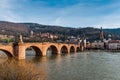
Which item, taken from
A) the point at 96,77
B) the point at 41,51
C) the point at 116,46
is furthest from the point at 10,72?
the point at 116,46

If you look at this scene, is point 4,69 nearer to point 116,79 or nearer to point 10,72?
point 10,72

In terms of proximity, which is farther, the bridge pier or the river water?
the bridge pier

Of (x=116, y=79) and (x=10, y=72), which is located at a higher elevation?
(x=10, y=72)

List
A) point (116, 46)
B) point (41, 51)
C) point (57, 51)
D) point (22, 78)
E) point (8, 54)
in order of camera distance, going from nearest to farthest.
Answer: point (22, 78), point (8, 54), point (41, 51), point (57, 51), point (116, 46)

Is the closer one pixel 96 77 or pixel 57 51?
pixel 96 77

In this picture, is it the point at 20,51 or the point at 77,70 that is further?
the point at 20,51

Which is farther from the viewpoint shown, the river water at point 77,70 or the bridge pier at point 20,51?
the bridge pier at point 20,51

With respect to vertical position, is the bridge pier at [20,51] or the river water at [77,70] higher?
the bridge pier at [20,51]

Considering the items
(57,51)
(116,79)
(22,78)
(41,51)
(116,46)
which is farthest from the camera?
(116,46)

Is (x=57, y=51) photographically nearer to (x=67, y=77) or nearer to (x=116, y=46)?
(x=67, y=77)

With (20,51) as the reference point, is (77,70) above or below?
below

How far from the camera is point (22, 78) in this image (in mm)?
21578

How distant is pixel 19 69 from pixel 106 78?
42.5 feet

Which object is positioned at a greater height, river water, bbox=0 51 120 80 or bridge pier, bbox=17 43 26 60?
bridge pier, bbox=17 43 26 60
